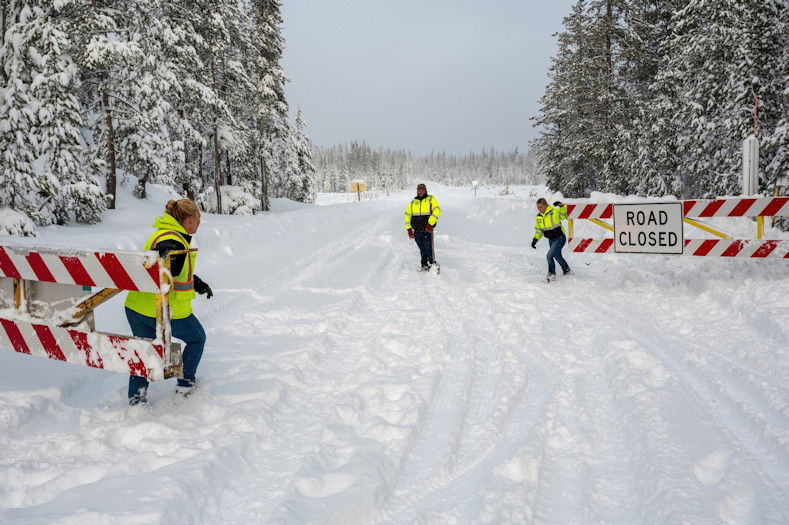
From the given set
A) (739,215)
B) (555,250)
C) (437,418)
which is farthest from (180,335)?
(739,215)

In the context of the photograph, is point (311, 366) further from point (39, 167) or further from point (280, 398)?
point (39, 167)

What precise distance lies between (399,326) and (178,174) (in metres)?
21.8

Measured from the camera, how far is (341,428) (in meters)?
3.74

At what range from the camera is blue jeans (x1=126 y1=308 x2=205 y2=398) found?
387cm

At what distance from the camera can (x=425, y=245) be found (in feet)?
35.2

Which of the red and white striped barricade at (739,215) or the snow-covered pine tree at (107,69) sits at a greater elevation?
the snow-covered pine tree at (107,69)

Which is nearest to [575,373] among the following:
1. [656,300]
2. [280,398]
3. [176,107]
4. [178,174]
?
[280,398]

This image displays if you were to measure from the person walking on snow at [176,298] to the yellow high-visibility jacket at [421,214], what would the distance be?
22.5 feet

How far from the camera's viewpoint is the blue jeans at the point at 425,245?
35.1 feet

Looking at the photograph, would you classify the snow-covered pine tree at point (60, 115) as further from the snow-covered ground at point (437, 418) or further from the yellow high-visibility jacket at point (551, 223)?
the yellow high-visibility jacket at point (551, 223)

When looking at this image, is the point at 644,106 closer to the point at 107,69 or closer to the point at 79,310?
the point at 107,69

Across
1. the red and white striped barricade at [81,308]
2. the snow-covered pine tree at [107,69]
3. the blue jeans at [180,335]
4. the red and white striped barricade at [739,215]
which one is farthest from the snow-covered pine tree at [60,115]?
the red and white striped barricade at [739,215]

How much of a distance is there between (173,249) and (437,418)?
2587mm

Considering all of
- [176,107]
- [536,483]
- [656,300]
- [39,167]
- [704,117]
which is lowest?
[536,483]
